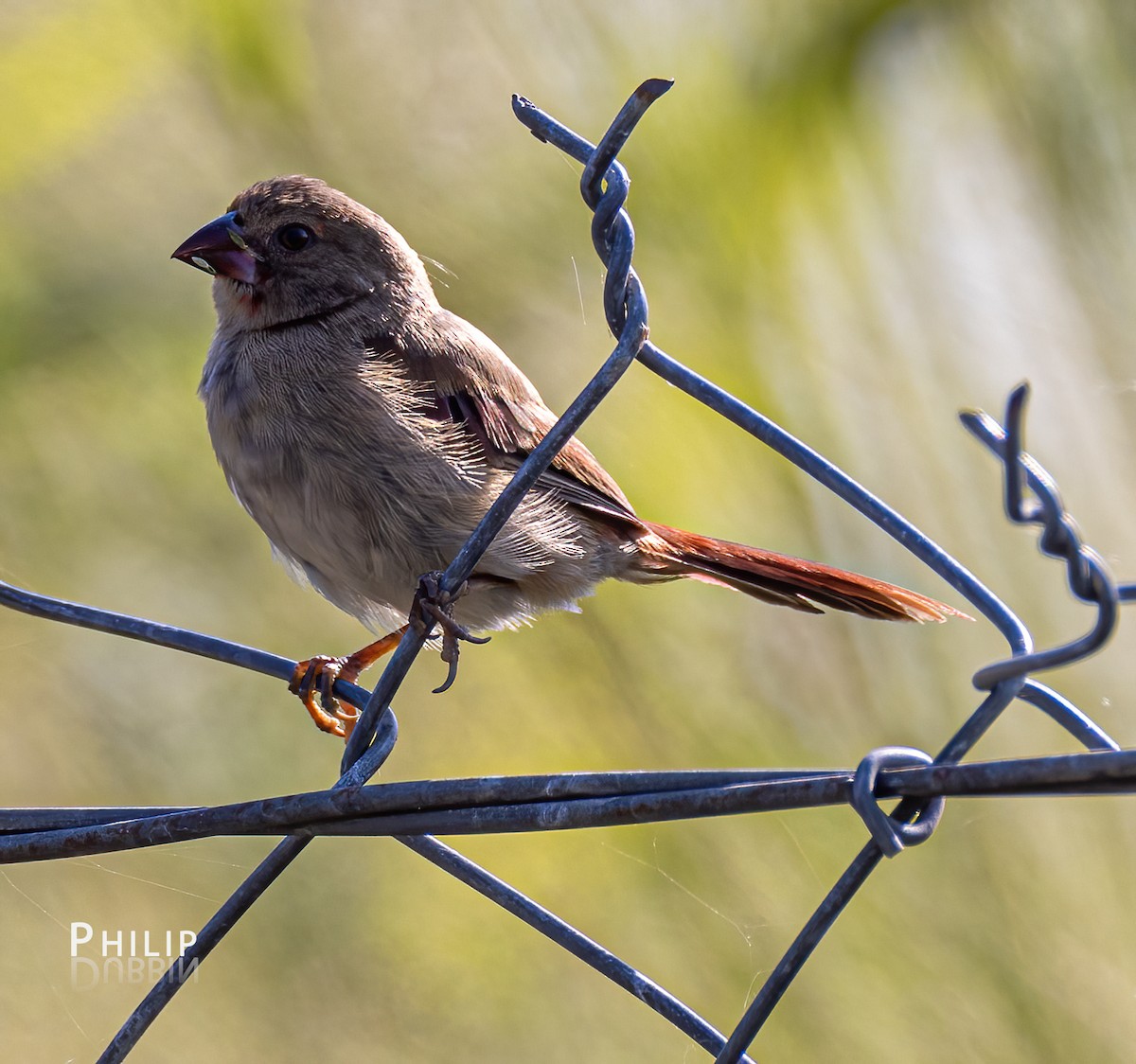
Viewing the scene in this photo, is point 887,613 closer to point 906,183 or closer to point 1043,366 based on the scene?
point 1043,366

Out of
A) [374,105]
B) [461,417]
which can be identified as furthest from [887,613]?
[374,105]

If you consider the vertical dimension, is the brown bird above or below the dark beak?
below

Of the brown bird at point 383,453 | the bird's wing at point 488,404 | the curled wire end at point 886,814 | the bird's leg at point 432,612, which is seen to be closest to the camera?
the curled wire end at point 886,814

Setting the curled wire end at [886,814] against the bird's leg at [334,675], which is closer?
the curled wire end at [886,814]

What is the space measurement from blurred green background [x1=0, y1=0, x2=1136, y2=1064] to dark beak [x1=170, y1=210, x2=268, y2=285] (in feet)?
3.53

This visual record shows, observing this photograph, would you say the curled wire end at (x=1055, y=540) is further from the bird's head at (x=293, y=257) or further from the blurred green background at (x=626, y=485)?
the blurred green background at (x=626, y=485)

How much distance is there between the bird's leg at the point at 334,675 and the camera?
2.70 meters

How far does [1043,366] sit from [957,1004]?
77.9 inches

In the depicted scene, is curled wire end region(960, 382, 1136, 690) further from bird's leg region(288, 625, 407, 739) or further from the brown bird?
bird's leg region(288, 625, 407, 739)

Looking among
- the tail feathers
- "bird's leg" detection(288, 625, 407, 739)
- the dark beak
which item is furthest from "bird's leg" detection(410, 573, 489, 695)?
the dark beak

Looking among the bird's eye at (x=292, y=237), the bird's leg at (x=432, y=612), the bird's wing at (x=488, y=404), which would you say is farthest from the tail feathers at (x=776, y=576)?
the bird's eye at (x=292, y=237)

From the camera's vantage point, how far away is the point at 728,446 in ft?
13.4

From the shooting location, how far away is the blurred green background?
3.53 m

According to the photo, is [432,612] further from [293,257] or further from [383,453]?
[293,257]
